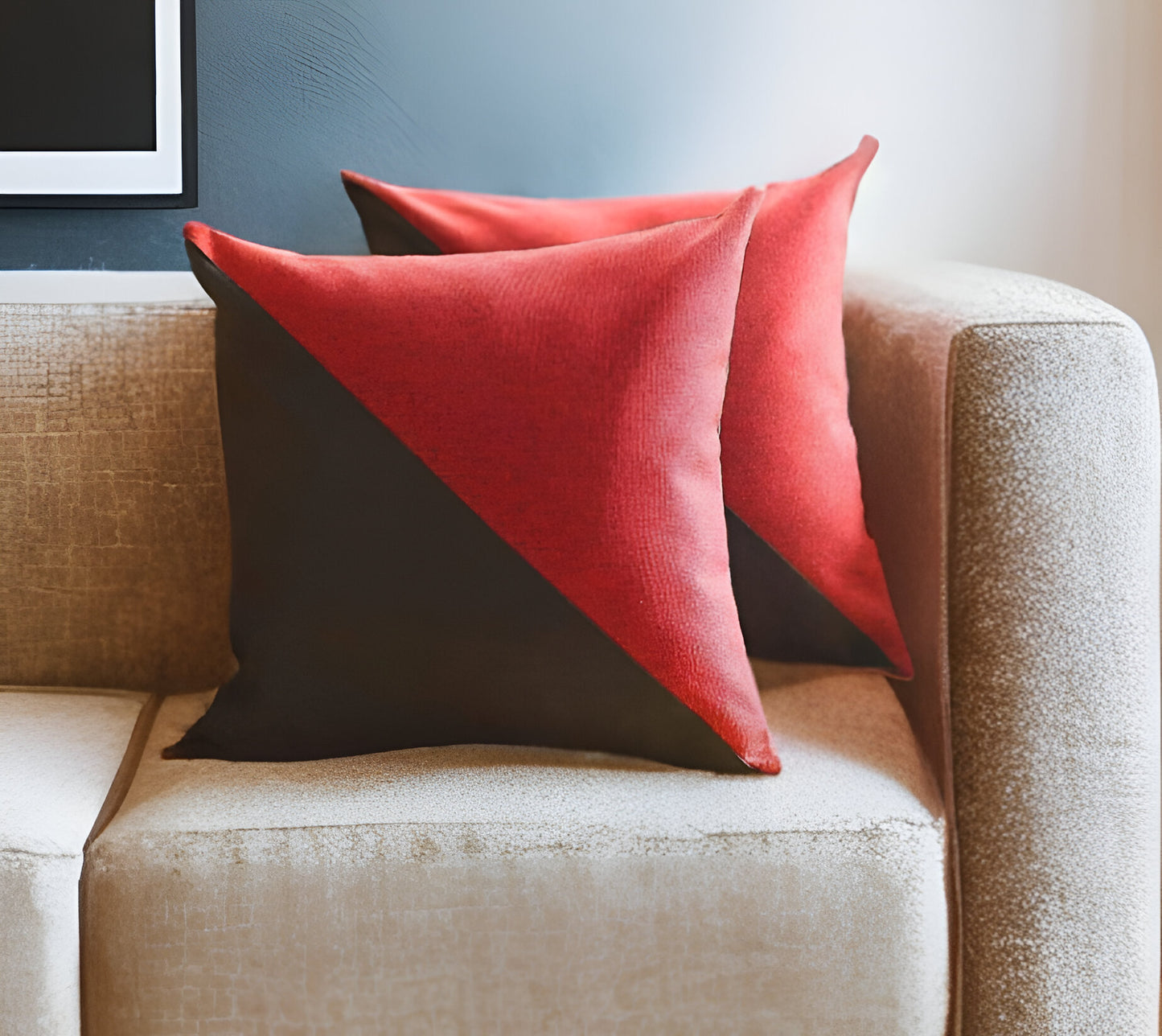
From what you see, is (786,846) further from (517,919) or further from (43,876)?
(43,876)

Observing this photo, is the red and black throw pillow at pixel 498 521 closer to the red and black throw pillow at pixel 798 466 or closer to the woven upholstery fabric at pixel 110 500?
the red and black throw pillow at pixel 798 466

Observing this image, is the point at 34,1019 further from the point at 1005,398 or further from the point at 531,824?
the point at 1005,398

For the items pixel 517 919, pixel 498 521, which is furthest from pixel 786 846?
pixel 498 521

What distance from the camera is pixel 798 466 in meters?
0.94

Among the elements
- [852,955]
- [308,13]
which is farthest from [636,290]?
[308,13]

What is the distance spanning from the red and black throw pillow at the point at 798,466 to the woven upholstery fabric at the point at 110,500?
0.58m

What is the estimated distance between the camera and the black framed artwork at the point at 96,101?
1.43 metres

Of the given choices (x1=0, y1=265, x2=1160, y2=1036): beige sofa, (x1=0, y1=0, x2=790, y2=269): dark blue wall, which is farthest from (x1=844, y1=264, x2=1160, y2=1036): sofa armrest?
(x1=0, y1=0, x2=790, y2=269): dark blue wall

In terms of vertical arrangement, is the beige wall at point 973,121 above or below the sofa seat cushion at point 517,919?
above

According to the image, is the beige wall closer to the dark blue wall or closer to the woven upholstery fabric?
the dark blue wall

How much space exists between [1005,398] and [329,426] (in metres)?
0.53

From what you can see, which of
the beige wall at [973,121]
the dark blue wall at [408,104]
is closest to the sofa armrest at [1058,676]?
the beige wall at [973,121]

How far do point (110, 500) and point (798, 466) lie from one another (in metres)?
0.74

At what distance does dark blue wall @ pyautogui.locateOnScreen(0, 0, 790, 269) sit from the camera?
1462 millimetres
